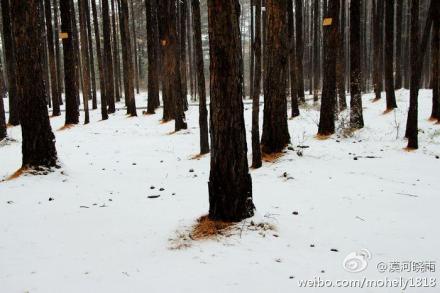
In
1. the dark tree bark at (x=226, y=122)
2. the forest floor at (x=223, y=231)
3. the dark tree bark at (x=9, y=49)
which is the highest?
the dark tree bark at (x=9, y=49)

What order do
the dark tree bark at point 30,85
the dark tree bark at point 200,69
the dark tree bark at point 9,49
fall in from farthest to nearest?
the dark tree bark at point 9,49 → the dark tree bark at point 200,69 → the dark tree bark at point 30,85

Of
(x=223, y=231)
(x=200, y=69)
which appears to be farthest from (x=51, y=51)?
(x=223, y=231)

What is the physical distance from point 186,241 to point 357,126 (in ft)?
29.1

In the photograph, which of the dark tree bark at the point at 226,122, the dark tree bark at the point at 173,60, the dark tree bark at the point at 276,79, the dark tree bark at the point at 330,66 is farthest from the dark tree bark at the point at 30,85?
the dark tree bark at the point at 330,66

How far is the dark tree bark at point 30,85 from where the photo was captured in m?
6.59

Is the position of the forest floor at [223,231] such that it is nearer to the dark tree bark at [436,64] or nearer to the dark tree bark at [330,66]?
the dark tree bark at [330,66]

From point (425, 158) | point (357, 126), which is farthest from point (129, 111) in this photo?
point (425, 158)

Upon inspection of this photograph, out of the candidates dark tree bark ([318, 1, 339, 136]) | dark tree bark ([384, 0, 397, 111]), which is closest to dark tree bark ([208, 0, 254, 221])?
dark tree bark ([318, 1, 339, 136])

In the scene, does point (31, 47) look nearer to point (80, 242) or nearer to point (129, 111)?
point (80, 242)

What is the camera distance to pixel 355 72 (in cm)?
1110

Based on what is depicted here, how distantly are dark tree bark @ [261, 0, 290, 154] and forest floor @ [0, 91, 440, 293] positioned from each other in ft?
1.77

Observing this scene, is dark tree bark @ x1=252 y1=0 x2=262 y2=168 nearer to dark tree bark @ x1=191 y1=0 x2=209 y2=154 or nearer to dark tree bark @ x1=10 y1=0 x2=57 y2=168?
dark tree bark @ x1=191 y1=0 x2=209 y2=154

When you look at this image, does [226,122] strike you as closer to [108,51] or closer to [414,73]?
[414,73]

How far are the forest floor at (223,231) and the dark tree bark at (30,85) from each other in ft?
1.86
